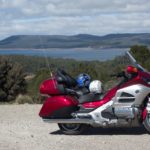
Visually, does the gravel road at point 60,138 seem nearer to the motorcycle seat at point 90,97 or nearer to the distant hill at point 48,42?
the motorcycle seat at point 90,97

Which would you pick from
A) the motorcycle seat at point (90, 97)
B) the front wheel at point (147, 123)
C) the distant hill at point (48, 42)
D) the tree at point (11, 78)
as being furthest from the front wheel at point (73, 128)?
the tree at point (11, 78)

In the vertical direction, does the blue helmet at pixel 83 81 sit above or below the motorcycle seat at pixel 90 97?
above

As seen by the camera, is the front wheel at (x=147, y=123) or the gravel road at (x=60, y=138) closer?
the gravel road at (x=60, y=138)

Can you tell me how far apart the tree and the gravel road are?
1852 centimetres

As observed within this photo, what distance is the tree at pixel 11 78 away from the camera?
3047 centimetres

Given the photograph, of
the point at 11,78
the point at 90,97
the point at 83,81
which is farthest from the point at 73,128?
the point at 11,78

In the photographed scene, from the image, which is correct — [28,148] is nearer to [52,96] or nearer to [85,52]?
[52,96]

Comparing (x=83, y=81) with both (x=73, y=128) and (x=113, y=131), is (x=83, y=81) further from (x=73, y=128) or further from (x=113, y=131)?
(x=113, y=131)

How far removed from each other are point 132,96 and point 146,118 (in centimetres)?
Answer: 46

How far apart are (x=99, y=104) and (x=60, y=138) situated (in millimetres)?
949

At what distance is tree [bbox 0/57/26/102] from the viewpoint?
30.5 m

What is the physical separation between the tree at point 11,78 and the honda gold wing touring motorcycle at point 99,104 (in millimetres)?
19474

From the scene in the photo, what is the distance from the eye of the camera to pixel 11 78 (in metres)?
32.4

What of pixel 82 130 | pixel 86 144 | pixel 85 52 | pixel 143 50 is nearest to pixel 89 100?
pixel 82 130
